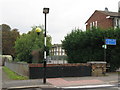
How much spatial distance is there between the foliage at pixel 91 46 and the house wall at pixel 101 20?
36.6 ft

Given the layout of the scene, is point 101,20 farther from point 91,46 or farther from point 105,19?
point 91,46

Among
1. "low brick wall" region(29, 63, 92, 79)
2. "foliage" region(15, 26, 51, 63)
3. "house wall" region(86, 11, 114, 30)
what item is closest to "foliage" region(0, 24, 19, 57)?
"foliage" region(15, 26, 51, 63)

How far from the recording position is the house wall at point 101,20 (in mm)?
34716

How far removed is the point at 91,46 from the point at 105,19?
15.3m

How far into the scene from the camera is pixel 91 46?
2206 cm

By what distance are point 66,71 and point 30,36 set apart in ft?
79.6

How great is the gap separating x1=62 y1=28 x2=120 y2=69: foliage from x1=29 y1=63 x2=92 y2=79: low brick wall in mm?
3989

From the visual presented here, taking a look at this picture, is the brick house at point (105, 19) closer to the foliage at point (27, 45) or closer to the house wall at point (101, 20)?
the house wall at point (101, 20)

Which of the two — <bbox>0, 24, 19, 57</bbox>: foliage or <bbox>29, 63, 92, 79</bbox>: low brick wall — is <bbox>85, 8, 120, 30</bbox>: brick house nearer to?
<bbox>29, 63, 92, 79</bbox>: low brick wall

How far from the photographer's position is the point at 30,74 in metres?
16.5

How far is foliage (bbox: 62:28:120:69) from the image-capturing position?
20.9m

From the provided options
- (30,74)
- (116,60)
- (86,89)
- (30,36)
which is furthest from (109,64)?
(30,36)

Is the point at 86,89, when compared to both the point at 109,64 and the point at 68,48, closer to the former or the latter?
the point at 109,64

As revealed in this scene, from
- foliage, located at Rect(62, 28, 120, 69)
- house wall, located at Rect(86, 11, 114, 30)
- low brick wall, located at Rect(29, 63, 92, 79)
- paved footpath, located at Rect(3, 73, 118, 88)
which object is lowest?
paved footpath, located at Rect(3, 73, 118, 88)
